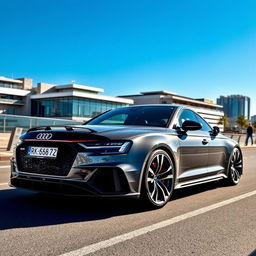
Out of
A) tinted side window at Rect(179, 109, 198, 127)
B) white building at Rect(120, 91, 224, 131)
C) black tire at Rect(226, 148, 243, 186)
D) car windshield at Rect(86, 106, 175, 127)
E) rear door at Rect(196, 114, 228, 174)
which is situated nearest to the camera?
car windshield at Rect(86, 106, 175, 127)

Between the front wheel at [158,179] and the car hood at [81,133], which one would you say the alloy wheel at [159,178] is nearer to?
the front wheel at [158,179]

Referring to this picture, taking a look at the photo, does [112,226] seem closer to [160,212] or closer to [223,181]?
[160,212]

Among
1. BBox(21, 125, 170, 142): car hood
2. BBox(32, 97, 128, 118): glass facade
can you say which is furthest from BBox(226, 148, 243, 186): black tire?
BBox(32, 97, 128, 118): glass facade

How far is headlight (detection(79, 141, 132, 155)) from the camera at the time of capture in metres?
4.27

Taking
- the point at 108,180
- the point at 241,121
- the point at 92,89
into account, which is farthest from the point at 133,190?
the point at 241,121

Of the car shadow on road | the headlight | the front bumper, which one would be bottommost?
the car shadow on road

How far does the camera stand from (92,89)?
3378 inches

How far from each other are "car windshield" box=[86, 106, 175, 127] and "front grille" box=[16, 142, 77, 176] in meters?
1.55

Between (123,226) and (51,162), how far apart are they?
1.18m

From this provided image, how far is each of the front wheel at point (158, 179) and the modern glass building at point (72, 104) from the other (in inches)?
2476

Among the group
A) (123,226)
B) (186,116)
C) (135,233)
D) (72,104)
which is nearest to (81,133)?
(123,226)

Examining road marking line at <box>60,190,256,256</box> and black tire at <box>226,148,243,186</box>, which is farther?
black tire at <box>226,148,243,186</box>

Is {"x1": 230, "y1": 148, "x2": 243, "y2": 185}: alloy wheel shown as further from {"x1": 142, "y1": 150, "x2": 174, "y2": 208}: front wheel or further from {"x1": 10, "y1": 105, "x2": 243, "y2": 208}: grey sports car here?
{"x1": 142, "y1": 150, "x2": 174, "y2": 208}: front wheel

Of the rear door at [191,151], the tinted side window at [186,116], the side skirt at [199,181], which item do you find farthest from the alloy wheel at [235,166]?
the tinted side window at [186,116]
